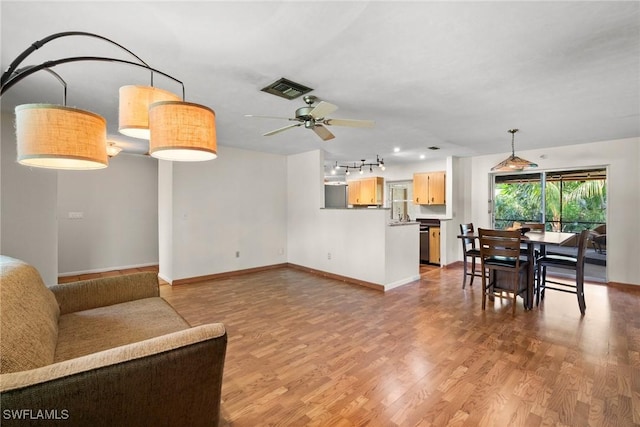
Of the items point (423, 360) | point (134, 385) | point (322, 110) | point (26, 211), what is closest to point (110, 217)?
point (26, 211)

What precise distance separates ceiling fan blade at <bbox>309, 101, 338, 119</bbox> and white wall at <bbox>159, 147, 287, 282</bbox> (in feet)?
10.1

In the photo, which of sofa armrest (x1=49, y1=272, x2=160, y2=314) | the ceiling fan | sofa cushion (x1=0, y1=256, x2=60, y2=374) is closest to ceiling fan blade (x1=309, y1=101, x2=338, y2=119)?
the ceiling fan

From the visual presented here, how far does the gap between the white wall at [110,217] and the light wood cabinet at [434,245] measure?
5926 millimetres

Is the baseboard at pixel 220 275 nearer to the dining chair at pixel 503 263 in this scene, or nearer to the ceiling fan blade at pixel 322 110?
the ceiling fan blade at pixel 322 110

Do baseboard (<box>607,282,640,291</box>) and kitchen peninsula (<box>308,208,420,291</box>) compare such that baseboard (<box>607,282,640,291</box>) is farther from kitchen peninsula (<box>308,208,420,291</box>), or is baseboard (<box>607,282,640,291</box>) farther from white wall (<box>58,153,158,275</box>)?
white wall (<box>58,153,158,275</box>)

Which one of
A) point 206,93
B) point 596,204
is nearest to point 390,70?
point 206,93

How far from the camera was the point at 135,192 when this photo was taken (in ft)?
19.7

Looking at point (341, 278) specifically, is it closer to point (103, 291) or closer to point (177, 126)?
point (103, 291)

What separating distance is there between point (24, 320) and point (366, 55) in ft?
8.12

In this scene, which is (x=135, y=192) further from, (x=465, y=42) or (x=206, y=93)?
(x=465, y=42)

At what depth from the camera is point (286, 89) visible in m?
2.63

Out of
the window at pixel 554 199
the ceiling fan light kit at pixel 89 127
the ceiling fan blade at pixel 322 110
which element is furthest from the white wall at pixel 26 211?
the window at pixel 554 199

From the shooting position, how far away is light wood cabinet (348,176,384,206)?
759 centimetres

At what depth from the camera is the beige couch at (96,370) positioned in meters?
1.00
